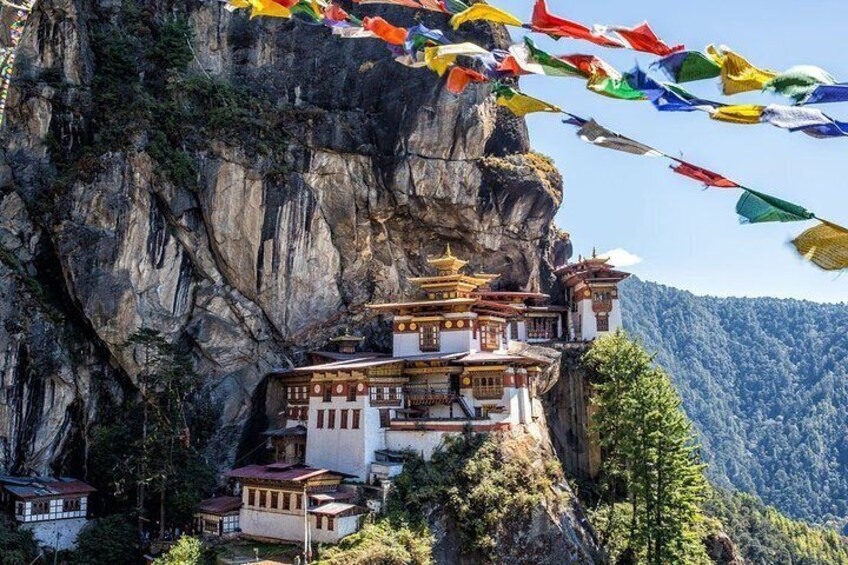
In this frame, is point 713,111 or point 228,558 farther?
point 228,558

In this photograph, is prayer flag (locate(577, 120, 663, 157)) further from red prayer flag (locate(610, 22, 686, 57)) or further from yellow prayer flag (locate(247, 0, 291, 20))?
yellow prayer flag (locate(247, 0, 291, 20))

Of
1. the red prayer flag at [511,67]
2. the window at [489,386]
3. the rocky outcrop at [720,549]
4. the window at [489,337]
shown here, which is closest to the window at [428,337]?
the window at [489,337]

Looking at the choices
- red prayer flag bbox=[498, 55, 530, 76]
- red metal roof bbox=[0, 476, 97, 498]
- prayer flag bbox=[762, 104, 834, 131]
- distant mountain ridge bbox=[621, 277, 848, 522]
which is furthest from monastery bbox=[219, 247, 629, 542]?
distant mountain ridge bbox=[621, 277, 848, 522]

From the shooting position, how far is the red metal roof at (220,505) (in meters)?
29.6

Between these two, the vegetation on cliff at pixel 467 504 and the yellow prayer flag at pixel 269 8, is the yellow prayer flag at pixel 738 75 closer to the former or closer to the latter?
the yellow prayer flag at pixel 269 8

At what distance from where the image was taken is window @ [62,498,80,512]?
1197 inches

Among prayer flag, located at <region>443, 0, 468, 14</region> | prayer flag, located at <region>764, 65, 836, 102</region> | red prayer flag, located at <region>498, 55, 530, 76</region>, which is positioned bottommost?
prayer flag, located at <region>764, 65, 836, 102</region>

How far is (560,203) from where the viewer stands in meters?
47.0

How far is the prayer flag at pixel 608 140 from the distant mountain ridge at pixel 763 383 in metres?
124

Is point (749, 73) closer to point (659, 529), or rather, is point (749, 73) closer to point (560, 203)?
point (659, 529)

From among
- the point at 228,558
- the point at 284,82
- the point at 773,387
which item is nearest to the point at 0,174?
the point at 284,82

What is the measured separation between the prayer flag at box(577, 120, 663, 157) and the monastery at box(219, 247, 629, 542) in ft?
74.9

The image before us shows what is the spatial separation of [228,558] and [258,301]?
519 inches

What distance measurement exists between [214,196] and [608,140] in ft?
107
